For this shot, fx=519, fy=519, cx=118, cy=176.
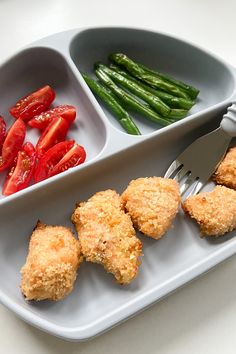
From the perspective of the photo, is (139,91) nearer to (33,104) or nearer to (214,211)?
(33,104)

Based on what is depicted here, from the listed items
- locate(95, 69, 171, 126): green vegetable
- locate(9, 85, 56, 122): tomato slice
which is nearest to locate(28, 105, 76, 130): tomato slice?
locate(9, 85, 56, 122): tomato slice

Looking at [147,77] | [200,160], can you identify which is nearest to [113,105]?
[147,77]

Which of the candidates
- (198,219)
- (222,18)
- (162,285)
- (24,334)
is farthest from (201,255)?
(222,18)

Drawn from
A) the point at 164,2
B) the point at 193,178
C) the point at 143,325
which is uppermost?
the point at 164,2

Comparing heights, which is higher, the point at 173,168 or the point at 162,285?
the point at 173,168

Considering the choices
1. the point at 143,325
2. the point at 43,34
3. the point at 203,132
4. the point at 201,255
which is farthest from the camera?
the point at 43,34

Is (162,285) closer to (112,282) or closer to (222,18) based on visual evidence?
(112,282)
